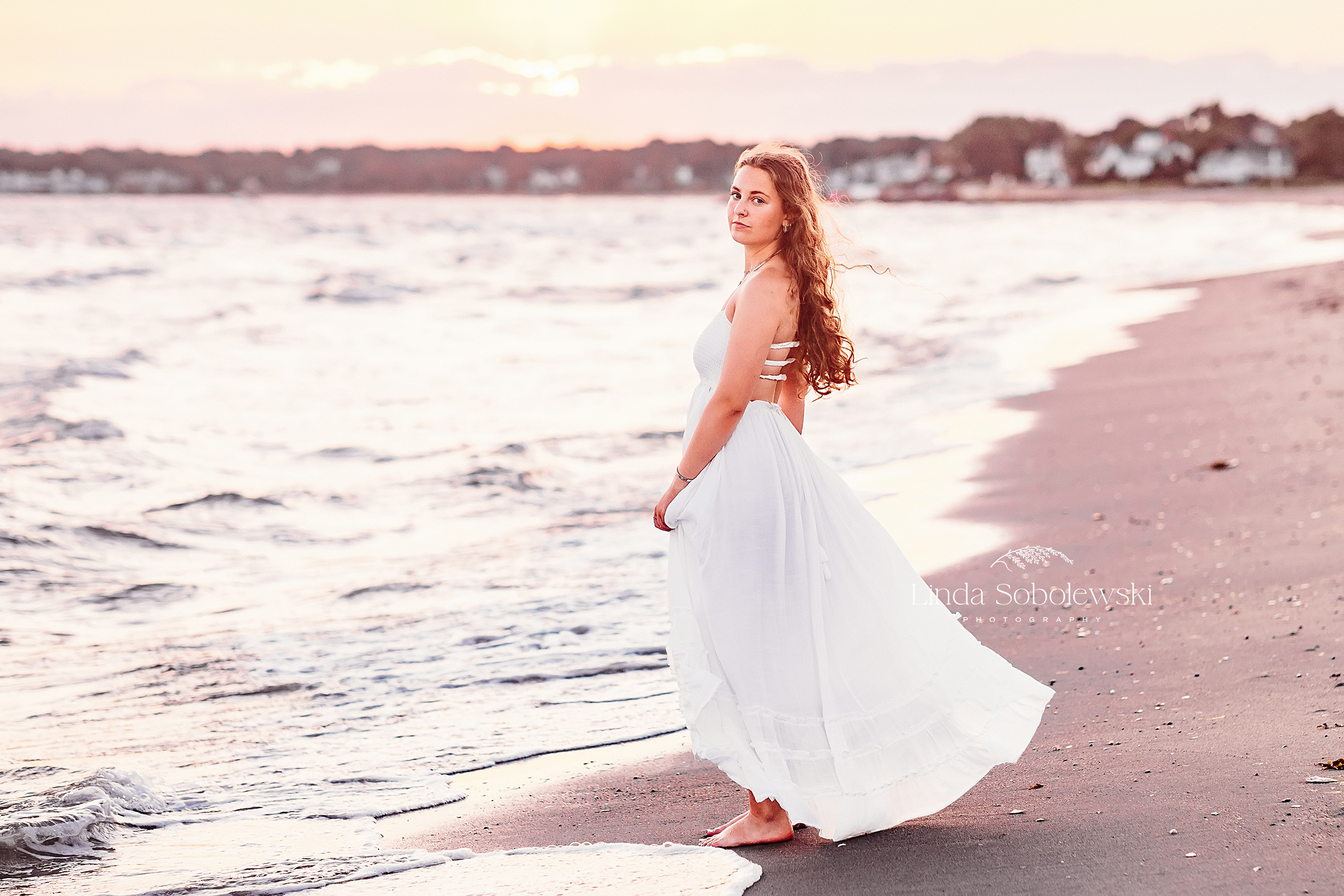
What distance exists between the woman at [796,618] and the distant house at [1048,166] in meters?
150

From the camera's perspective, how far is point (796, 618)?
3076 millimetres

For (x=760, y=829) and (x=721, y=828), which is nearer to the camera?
(x=760, y=829)

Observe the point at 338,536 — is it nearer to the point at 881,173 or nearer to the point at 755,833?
the point at 755,833

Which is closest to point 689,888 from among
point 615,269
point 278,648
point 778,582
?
point 778,582

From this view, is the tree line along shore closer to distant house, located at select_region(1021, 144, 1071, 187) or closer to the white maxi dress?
distant house, located at select_region(1021, 144, 1071, 187)

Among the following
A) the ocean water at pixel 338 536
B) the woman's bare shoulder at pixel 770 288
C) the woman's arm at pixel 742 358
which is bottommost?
the ocean water at pixel 338 536

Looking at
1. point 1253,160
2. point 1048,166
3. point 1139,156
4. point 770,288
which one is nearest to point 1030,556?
point 770,288

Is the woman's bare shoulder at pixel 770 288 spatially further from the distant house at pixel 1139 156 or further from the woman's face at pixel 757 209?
the distant house at pixel 1139 156

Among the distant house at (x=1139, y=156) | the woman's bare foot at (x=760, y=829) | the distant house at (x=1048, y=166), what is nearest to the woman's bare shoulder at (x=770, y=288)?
the woman's bare foot at (x=760, y=829)

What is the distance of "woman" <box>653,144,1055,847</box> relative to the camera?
3057 mm

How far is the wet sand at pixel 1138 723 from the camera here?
290 cm

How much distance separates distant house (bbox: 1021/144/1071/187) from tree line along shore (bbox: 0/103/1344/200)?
0.15 meters

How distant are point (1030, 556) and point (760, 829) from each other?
3.24m

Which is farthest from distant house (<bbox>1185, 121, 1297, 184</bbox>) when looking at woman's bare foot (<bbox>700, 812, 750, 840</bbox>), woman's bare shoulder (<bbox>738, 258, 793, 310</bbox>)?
woman's bare foot (<bbox>700, 812, 750, 840</bbox>)
